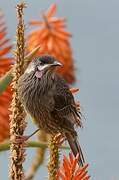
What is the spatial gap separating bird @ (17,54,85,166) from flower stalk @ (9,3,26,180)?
353mm

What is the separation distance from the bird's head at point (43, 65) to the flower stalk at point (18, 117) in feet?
1.45

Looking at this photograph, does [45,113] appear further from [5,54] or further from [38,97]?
[5,54]

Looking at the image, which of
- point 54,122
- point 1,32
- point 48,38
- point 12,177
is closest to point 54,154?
point 12,177

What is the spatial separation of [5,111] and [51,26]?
64.4 inches

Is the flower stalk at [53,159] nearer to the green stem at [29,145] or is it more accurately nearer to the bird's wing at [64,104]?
the green stem at [29,145]

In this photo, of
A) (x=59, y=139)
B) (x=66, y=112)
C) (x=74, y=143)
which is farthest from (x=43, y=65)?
(x=59, y=139)

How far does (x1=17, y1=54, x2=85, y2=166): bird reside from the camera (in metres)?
Result: 1.97

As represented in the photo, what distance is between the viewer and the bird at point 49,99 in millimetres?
1969

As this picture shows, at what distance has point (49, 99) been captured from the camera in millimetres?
2305

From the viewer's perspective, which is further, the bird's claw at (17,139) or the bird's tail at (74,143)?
the bird's tail at (74,143)

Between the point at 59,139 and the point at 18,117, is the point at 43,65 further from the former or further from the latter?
the point at 18,117

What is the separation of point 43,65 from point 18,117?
1.79 feet

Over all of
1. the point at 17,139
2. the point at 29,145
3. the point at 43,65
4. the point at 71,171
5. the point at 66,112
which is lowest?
the point at 71,171

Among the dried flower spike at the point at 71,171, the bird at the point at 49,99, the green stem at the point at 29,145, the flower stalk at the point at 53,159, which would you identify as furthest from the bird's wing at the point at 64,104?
the dried flower spike at the point at 71,171
